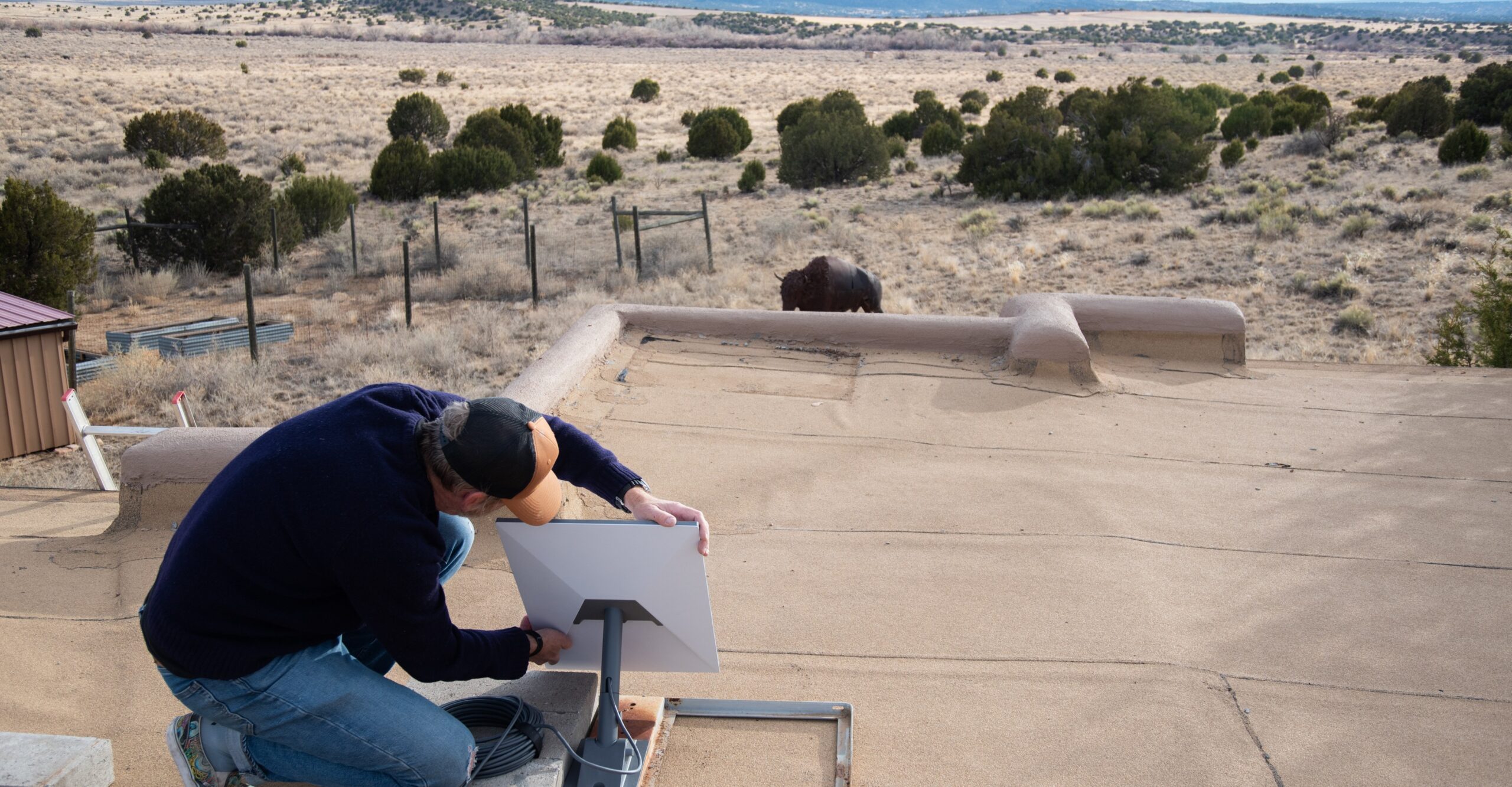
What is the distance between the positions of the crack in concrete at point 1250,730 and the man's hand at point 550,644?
220cm

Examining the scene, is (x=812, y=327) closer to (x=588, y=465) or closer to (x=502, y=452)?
(x=588, y=465)

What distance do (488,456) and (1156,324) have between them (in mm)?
6805

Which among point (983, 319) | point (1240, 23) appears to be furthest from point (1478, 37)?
point (983, 319)

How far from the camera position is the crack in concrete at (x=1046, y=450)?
19.8 ft

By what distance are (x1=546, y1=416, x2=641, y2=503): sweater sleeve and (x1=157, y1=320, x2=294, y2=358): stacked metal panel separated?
11.3 metres

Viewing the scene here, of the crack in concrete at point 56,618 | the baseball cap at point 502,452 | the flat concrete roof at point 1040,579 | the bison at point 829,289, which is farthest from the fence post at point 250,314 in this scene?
the baseball cap at point 502,452

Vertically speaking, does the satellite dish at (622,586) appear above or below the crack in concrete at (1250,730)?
above

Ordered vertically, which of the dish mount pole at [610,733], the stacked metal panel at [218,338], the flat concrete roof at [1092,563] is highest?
the dish mount pole at [610,733]

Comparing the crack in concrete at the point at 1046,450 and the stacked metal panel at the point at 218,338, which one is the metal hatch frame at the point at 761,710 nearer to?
the crack in concrete at the point at 1046,450

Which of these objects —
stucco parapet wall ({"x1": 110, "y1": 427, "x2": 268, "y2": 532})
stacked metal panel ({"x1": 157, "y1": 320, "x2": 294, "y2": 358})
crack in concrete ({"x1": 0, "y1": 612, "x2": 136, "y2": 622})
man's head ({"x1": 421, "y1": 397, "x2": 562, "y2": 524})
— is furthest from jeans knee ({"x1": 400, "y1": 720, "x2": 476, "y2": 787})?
stacked metal panel ({"x1": 157, "y1": 320, "x2": 294, "y2": 358})

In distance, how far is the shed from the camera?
9477mm

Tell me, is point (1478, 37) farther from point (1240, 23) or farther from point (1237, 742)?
point (1237, 742)

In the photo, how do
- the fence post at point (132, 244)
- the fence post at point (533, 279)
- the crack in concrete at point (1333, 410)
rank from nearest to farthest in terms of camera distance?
1. the crack in concrete at point (1333, 410)
2. the fence post at point (533, 279)
3. the fence post at point (132, 244)

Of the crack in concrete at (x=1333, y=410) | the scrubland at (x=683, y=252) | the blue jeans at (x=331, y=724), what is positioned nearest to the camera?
the blue jeans at (x=331, y=724)
